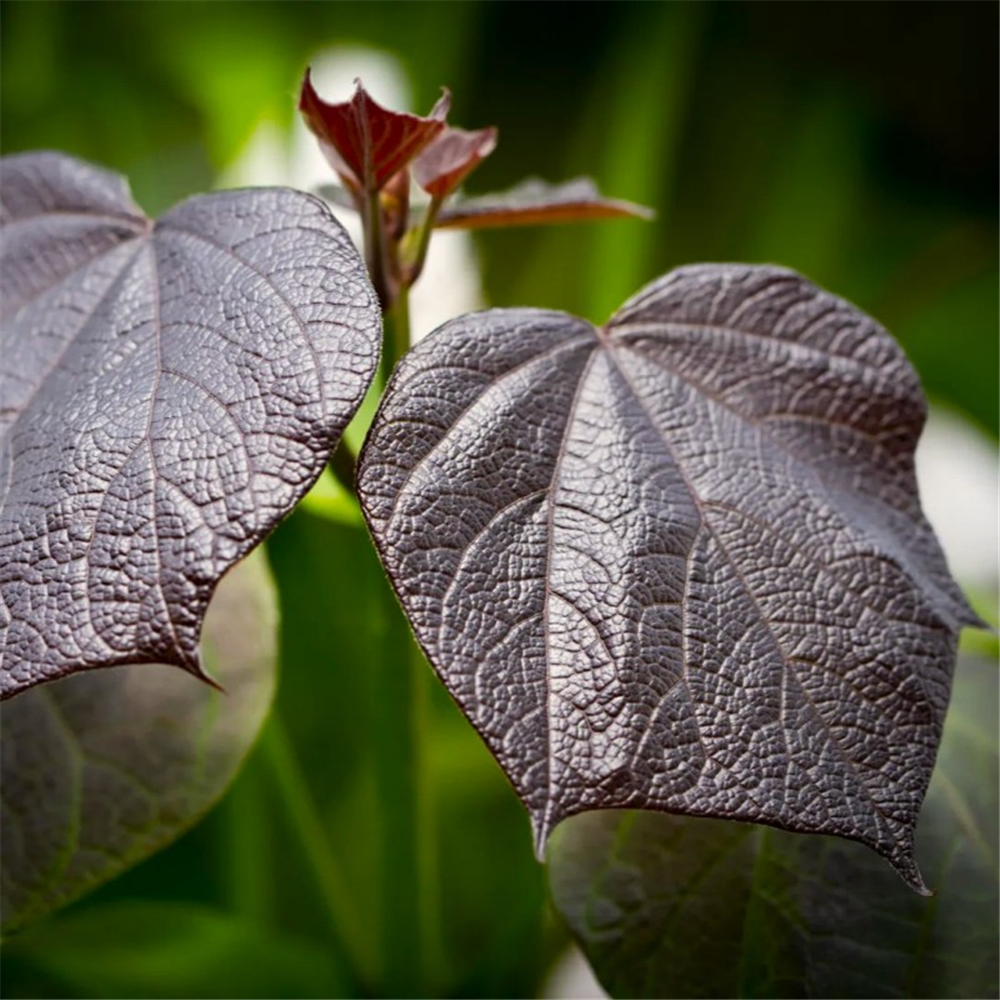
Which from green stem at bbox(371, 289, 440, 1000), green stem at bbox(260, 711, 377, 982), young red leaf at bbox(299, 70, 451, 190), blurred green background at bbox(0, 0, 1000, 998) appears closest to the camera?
young red leaf at bbox(299, 70, 451, 190)

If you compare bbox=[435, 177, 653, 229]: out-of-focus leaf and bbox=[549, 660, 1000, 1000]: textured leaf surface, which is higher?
bbox=[435, 177, 653, 229]: out-of-focus leaf

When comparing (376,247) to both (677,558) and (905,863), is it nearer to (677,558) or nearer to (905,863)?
(677,558)

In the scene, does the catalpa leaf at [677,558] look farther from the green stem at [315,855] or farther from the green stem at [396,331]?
the green stem at [315,855]

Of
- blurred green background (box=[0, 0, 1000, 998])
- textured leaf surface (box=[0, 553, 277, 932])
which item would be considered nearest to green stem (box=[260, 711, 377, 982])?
textured leaf surface (box=[0, 553, 277, 932])

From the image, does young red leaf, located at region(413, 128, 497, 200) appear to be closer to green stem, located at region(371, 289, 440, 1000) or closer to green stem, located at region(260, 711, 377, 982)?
green stem, located at region(371, 289, 440, 1000)

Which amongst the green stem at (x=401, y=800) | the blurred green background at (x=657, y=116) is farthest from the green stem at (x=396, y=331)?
the blurred green background at (x=657, y=116)

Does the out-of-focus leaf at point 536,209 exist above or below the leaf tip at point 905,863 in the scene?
above
